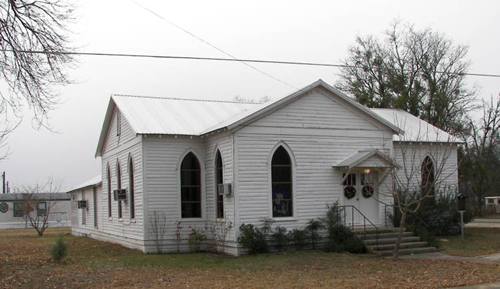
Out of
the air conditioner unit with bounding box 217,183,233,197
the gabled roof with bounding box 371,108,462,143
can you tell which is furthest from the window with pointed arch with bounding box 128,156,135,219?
the gabled roof with bounding box 371,108,462,143

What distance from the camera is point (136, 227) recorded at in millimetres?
22141

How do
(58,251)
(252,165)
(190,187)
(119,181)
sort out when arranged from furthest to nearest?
(119,181), (190,187), (252,165), (58,251)

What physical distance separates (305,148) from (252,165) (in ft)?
6.76

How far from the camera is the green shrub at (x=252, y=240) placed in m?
18.8

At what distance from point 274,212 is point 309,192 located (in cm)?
142

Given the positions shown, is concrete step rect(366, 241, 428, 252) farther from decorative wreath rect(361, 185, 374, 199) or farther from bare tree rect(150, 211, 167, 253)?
bare tree rect(150, 211, 167, 253)

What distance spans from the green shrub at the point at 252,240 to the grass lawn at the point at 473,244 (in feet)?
19.4

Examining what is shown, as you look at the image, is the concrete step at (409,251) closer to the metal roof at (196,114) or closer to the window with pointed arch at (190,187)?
the metal roof at (196,114)

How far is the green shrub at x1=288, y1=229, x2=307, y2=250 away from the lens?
Answer: 19.4 metres

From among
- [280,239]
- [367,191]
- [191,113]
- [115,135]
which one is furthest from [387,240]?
[115,135]

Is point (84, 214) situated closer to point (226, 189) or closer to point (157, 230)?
point (157, 230)

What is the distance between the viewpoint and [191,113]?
23859 millimetres

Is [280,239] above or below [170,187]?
below

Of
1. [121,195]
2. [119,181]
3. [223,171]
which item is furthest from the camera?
[119,181]
